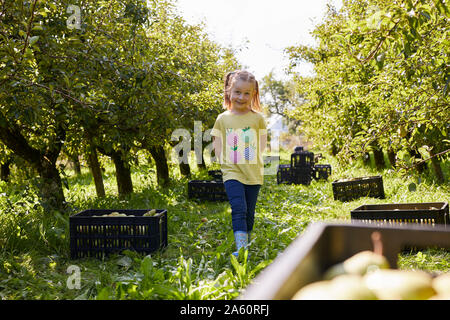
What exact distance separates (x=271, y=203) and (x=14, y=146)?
421 cm

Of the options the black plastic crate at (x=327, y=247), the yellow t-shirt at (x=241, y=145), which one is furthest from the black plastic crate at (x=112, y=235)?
the black plastic crate at (x=327, y=247)

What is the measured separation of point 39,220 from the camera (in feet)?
16.1

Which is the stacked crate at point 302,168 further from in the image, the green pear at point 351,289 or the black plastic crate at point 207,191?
the green pear at point 351,289

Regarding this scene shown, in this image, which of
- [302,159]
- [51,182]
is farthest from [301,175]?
[51,182]

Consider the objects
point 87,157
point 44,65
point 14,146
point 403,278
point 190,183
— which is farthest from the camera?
point 87,157

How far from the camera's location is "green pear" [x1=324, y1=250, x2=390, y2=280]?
991 mm

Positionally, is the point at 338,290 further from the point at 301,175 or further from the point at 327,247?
the point at 301,175

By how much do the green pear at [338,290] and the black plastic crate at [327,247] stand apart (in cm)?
2

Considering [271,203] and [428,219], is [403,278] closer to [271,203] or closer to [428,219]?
[428,219]

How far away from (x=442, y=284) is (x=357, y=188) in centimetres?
657

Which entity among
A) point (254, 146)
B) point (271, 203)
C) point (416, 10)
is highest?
point (416, 10)

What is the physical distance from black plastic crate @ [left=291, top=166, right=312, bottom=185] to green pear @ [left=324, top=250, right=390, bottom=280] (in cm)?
960

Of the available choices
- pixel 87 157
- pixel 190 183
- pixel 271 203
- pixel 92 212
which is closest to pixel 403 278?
pixel 92 212

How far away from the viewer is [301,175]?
1056 cm
